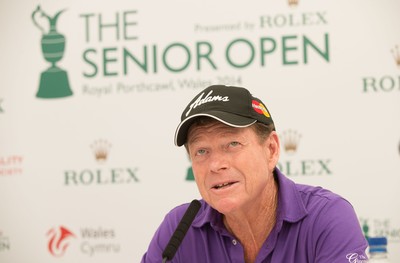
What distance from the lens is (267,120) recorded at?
1.76 meters

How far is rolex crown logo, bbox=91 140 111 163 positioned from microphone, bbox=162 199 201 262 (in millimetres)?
1826

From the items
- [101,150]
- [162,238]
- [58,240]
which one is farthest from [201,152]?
[58,240]

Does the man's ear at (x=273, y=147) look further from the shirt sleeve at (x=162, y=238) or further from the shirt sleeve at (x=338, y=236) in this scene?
the shirt sleeve at (x=162, y=238)

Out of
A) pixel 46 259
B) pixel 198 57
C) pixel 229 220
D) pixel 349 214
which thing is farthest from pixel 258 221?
pixel 46 259

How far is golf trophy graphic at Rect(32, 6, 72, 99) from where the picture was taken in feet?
11.5

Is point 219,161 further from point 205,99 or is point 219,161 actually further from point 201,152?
point 205,99

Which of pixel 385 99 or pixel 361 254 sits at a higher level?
pixel 385 99

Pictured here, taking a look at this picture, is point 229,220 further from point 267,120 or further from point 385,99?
point 385,99

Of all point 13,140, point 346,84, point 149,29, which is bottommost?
point 13,140

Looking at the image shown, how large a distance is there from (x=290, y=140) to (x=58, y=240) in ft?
4.94

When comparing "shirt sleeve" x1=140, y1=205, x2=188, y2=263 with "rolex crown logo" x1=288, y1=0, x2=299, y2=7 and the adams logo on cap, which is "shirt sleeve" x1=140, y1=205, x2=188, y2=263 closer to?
the adams logo on cap

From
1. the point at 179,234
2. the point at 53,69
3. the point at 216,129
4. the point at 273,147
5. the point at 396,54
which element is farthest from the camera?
the point at 53,69

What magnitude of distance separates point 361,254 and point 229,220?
0.46 meters

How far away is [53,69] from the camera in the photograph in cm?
353
